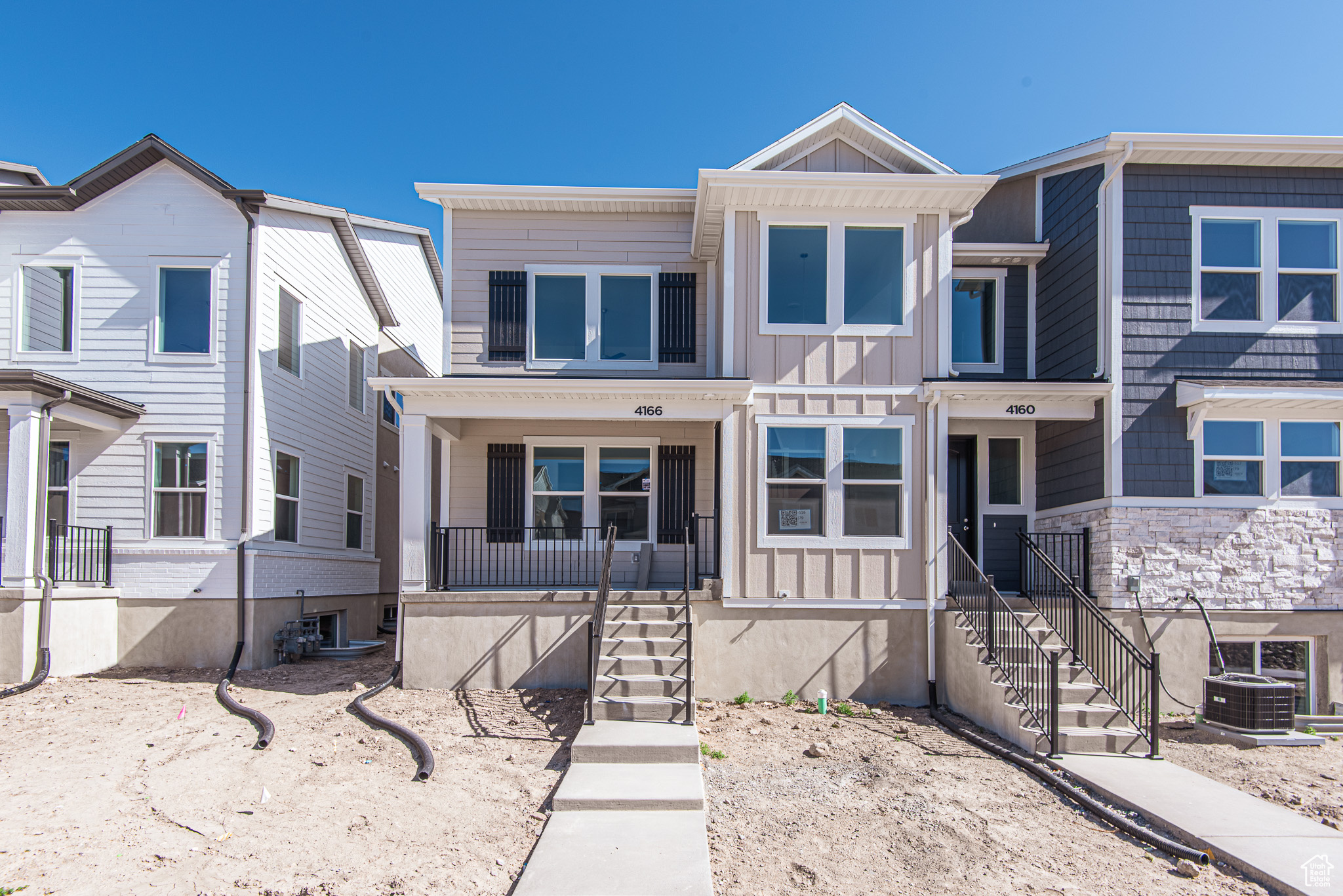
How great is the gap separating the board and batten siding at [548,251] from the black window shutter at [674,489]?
1154 mm

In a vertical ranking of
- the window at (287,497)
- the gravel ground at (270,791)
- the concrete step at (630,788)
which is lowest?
the gravel ground at (270,791)

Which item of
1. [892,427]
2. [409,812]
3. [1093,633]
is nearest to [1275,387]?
[1093,633]

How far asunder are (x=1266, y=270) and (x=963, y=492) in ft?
15.0

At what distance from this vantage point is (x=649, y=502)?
11.7m

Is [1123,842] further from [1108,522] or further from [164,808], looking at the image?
[164,808]

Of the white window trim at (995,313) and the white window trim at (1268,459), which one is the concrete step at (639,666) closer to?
the white window trim at (995,313)

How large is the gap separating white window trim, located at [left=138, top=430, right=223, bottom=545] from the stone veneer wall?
38.2ft

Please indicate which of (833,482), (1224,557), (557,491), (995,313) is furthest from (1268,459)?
(557,491)

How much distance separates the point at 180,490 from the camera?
11094 millimetres

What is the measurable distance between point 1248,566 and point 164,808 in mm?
11446

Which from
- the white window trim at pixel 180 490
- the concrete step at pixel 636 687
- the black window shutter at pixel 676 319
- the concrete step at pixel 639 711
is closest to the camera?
the concrete step at pixel 639 711

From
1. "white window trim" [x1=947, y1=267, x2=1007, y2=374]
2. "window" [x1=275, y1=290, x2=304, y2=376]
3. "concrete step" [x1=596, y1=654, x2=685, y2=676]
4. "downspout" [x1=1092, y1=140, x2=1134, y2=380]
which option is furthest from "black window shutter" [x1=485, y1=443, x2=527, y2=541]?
"downspout" [x1=1092, y1=140, x2=1134, y2=380]

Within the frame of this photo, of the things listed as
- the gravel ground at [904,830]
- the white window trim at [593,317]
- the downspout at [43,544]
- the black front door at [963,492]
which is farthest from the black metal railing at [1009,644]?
the downspout at [43,544]

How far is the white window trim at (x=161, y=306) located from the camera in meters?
11.2
